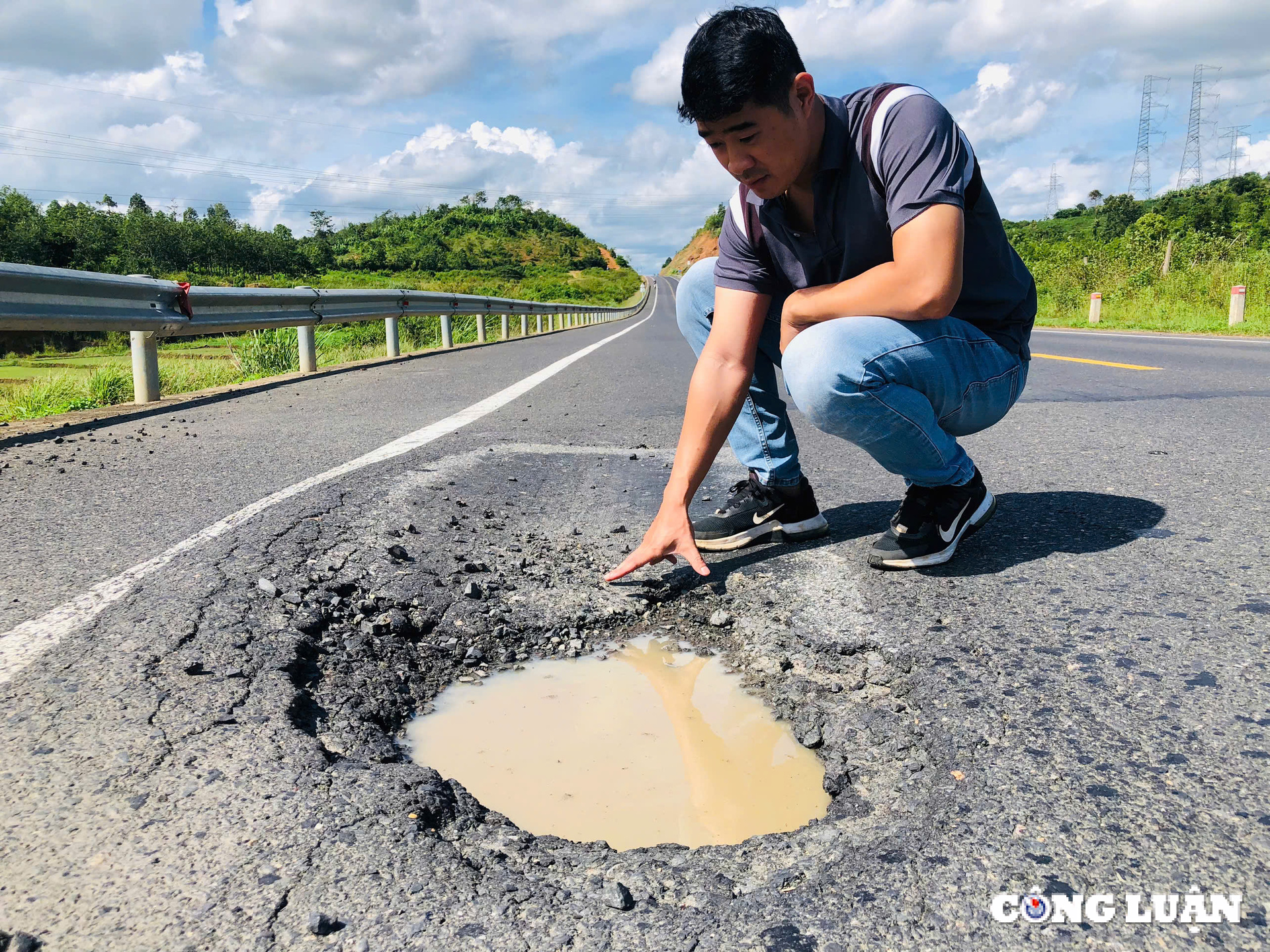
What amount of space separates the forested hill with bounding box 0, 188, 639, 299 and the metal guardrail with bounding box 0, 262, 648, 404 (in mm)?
6901

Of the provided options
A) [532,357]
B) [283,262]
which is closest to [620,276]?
[283,262]

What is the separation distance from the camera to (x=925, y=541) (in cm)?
237

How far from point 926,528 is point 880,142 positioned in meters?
1.00

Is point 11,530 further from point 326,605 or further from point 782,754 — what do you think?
point 782,754

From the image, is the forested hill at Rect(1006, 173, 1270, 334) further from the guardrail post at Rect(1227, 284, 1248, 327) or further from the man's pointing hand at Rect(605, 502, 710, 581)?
the man's pointing hand at Rect(605, 502, 710, 581)

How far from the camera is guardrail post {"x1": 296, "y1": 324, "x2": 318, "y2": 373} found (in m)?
8.23

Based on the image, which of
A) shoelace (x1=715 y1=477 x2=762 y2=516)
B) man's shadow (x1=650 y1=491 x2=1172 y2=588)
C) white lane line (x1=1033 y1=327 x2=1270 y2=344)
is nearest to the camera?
man's shadow (x1=650 y1=491 x2=1172 y2=588)

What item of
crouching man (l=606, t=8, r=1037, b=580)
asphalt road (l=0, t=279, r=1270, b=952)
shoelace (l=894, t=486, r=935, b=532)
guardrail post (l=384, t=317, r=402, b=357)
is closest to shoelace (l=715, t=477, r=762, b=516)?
crouching man (l=606, t=8, r=1037, b=580)

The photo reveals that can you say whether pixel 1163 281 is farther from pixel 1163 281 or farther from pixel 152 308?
pixel 152 308

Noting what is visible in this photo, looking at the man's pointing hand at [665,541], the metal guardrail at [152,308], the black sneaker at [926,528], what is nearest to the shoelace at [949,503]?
the black sneaker at [926,528]

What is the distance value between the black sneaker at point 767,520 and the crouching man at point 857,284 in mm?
14

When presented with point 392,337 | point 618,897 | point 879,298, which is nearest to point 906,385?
point 879,298

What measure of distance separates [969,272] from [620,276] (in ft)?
403

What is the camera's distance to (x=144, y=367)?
5.74 m
